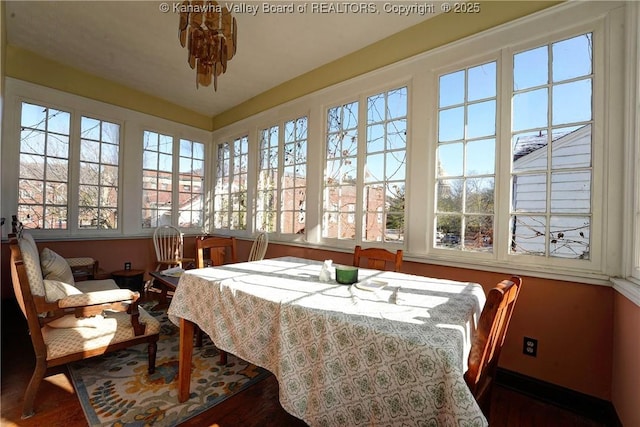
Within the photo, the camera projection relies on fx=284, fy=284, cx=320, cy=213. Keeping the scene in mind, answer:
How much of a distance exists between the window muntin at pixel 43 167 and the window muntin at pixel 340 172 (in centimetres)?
342

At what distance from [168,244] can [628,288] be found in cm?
502

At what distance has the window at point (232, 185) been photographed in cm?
459

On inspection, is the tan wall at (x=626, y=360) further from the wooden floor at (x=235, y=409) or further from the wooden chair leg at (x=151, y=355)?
the wooden chair leg at (x=151, y=355)

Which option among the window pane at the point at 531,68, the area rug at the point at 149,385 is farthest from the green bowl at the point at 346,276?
the window pane at the point at 531,68

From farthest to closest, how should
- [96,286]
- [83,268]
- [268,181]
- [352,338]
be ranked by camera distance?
[268,181] < [83,268] < [96,286] < [352,338]

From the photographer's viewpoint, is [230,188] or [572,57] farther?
[230,188]

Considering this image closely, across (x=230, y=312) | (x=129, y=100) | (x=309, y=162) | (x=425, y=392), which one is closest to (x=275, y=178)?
(x=309, y=162)

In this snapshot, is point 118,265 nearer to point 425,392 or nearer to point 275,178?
point 275,178

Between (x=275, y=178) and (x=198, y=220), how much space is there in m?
1.98

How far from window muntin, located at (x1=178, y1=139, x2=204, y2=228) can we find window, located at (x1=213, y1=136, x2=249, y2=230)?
29 cm

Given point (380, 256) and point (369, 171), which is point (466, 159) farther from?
point (380, 256)

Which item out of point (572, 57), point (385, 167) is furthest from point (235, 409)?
point (572, 57)

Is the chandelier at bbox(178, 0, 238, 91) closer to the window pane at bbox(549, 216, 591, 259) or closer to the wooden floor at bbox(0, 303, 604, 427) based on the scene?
the wooden floor at bbox(0, 303, 604, 427)

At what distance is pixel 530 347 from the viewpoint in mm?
2016
